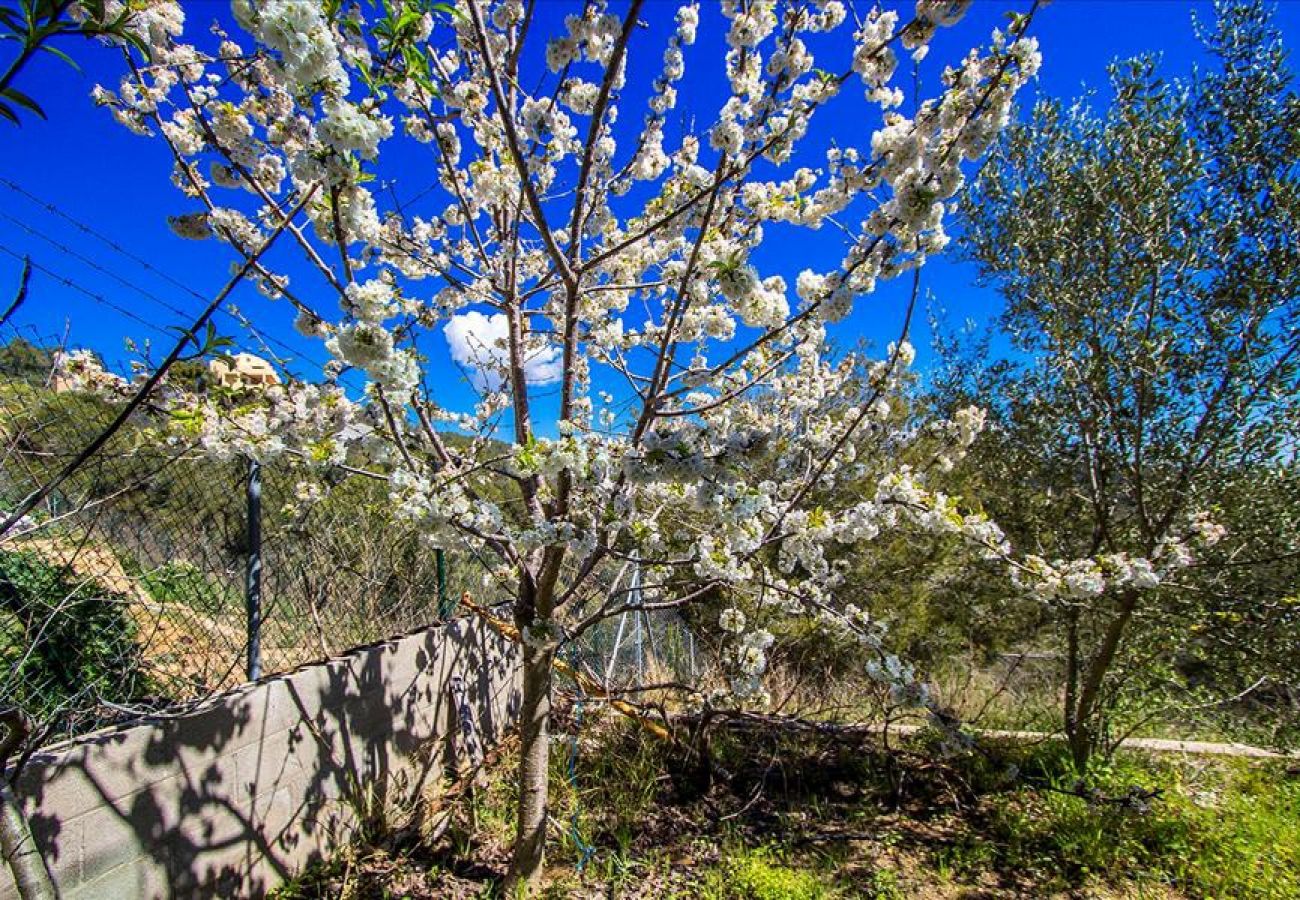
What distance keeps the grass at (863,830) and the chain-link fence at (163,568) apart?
4.49 ft

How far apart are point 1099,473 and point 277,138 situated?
4724 millimetres

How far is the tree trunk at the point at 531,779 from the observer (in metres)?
2.65

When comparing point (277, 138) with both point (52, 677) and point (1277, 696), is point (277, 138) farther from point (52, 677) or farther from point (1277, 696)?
point (1277, 696)

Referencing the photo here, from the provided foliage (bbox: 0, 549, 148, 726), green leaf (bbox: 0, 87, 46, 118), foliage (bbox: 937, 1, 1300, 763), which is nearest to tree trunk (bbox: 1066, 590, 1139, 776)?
foliage (bbox: 937, 1, 1300, 763)

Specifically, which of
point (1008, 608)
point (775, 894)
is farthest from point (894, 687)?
point (1008, 608)

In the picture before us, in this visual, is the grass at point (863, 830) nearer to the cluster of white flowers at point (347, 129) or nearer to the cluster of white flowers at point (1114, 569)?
the cluster of white flowers at point (1114, 569)

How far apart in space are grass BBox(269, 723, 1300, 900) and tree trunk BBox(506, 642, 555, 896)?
19 centimetres

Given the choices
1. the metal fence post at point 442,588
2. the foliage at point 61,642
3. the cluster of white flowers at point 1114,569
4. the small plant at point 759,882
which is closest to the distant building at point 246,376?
the foliage at point 61,642

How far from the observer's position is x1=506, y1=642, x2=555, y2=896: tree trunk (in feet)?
8.68

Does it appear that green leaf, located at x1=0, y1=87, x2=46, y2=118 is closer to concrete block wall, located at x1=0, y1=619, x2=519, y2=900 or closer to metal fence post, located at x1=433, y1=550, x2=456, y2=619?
concrete block wall, located at x1=0, y1=619, x2=519, y2=900

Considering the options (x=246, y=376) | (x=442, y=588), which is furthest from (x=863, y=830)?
(x=246, y=376)

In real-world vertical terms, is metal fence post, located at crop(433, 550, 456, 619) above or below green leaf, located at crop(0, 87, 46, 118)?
below

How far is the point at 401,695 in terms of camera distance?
3359 mm


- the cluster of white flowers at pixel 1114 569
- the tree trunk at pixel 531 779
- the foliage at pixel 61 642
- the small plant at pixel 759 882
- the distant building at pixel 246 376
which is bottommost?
the small plant at pixel 759 882
